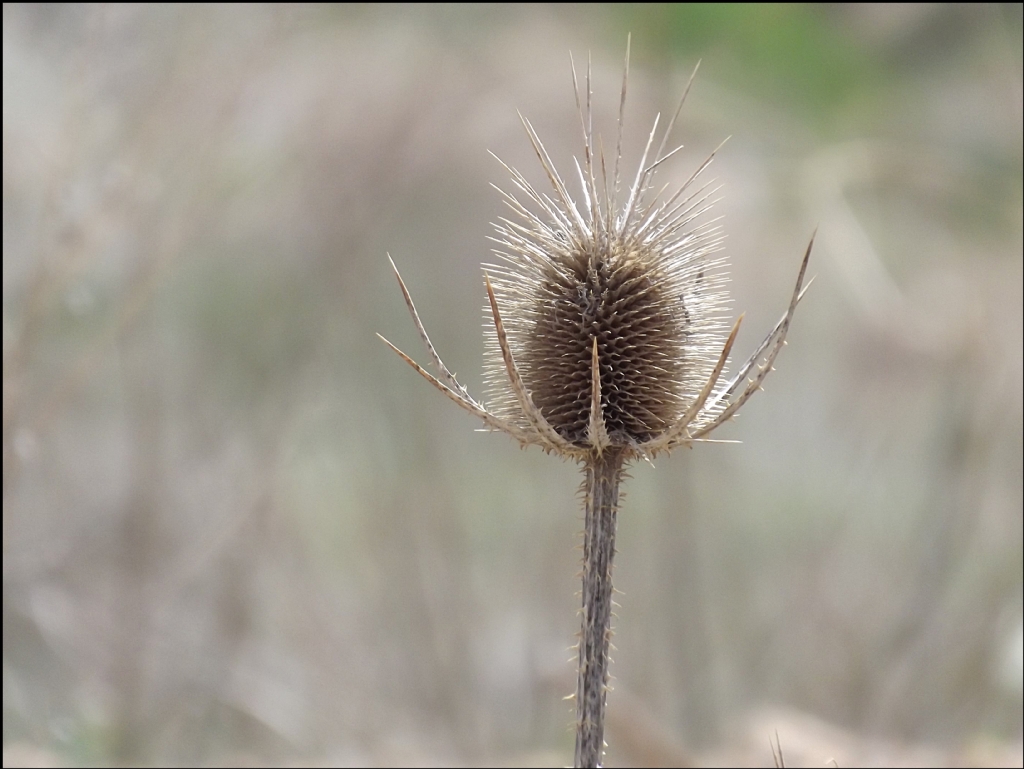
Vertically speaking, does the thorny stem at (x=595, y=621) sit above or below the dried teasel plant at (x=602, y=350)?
below

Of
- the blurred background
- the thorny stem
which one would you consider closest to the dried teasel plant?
the thorny stem

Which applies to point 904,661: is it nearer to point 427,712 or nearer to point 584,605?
point 427,712

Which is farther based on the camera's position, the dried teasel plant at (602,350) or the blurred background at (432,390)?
the blurred background at (432,390)

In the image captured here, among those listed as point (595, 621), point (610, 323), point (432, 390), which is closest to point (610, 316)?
point (610, 323)

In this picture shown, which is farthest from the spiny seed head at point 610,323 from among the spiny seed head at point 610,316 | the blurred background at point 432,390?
the blurred background at point 432,390

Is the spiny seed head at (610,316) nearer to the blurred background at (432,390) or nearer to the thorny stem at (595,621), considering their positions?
the thorny stem at (595,621)

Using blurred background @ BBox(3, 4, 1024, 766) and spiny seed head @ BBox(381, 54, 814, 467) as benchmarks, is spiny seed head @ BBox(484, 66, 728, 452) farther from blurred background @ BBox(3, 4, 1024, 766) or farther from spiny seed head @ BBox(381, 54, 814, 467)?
blurred background @ BBox(3, 4, 1024, 766)
